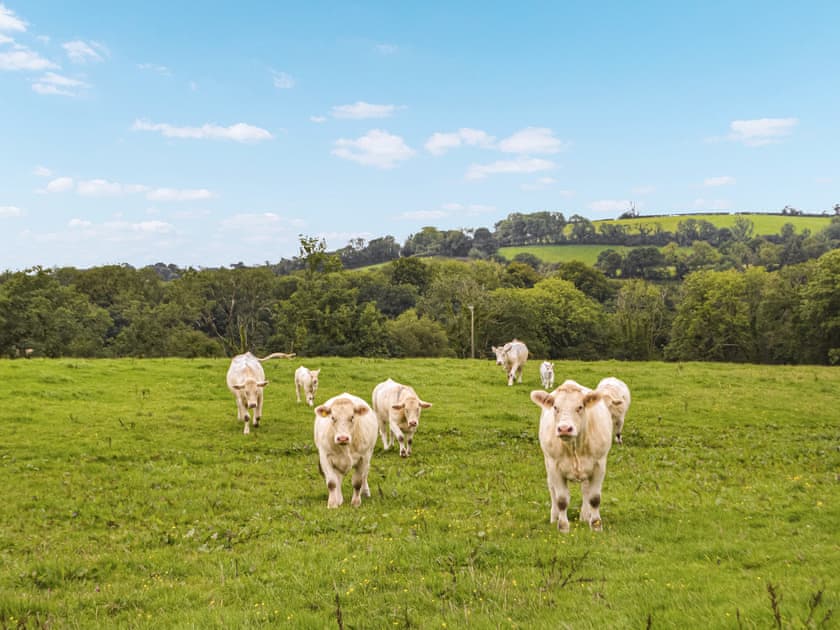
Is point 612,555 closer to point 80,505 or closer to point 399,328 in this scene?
point 80,505

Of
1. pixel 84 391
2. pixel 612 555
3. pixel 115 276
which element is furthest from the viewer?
pixel 115 276

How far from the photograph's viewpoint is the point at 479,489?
40.5ft

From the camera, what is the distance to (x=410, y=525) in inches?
377

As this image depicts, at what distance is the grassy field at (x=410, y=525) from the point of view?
589 cm

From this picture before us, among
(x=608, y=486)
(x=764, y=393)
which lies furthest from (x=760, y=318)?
(x=608, y=486)

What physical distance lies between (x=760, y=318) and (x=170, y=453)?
2895 inches

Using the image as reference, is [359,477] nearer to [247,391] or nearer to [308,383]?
[247,391]

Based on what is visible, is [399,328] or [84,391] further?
[399,328]

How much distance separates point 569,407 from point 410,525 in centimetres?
314

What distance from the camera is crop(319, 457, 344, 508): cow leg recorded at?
1105cm

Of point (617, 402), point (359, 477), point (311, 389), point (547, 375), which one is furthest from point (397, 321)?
point (359, 477)

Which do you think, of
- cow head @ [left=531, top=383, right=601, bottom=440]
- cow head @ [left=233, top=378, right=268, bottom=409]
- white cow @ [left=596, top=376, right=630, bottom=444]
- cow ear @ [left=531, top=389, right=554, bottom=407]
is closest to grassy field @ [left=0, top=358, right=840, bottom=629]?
white cow @ [left=596, top=376, right=630, bottom=444]

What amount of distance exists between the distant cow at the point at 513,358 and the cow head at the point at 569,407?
61.5ft

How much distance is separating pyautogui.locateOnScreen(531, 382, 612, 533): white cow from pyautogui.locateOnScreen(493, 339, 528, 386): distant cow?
61.5ft
